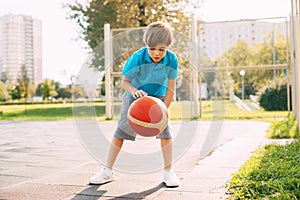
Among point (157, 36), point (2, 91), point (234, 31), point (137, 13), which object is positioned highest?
point (137, 13)

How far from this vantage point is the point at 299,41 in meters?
5.26

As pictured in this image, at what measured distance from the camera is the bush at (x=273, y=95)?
38.2 feet

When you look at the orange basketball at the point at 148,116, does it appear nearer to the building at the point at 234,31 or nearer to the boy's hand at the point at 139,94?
the boy's hand at the point at 139,94

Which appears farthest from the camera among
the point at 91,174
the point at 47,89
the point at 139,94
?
the point at 47,89

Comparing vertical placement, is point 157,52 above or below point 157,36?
below

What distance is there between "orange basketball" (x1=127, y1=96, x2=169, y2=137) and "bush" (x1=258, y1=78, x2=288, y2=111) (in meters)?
9.43

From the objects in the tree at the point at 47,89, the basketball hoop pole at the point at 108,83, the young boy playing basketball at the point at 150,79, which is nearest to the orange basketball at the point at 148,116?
the young boy playing basketball at the point at 150,79

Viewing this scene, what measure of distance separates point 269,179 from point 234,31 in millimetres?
10307

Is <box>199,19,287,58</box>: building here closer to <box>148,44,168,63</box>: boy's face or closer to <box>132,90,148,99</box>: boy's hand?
<box>148,44,168,63</box>: boy's face

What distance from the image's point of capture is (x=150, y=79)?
9.47ft

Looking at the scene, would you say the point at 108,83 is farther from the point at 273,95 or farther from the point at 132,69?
the point at 132,69

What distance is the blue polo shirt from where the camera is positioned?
2.90 m

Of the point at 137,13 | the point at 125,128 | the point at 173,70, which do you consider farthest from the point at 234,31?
the point at 125,128

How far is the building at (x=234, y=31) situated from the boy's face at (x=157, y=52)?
8086 mm
